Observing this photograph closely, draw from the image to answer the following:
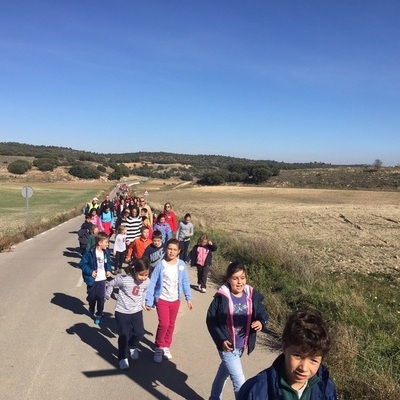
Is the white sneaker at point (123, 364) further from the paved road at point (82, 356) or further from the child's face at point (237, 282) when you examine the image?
the child's face at point (237, 282)

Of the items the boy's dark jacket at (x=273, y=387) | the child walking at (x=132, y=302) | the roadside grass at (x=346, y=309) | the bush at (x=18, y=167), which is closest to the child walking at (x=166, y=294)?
the child walking at (x=132, y=302)

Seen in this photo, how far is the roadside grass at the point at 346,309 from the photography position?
4363 mm

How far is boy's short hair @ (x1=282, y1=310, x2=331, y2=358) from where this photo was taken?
7.30 feet

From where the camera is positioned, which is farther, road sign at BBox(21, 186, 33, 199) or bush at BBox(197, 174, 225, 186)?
bush at BBox(197, 174, 225, 186)

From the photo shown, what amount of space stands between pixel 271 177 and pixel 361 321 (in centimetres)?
9173

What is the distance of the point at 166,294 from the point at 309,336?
3365mm

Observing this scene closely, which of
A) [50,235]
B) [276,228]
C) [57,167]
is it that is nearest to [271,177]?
[57,167]

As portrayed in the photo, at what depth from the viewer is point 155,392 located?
441 centimetres

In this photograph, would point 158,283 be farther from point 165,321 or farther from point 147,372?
point 147,372

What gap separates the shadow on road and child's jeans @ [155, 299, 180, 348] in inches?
10.8

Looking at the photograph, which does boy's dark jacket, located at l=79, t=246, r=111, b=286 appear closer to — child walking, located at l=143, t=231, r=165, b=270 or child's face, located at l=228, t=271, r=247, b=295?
child walking, located at l=143, t=231, r=165, b=270

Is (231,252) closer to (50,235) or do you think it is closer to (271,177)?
(50,235)

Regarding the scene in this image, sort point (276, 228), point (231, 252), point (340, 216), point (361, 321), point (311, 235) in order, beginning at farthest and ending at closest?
point (340, 216) < point (276, 228) < point (311, 235) < point (231, 252) < point (361, 321)

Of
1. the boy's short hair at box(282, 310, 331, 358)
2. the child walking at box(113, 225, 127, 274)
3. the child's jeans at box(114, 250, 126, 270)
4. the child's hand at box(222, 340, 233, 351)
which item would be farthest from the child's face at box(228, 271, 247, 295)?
the child's jeans at box(114, 250, 126, 270)
